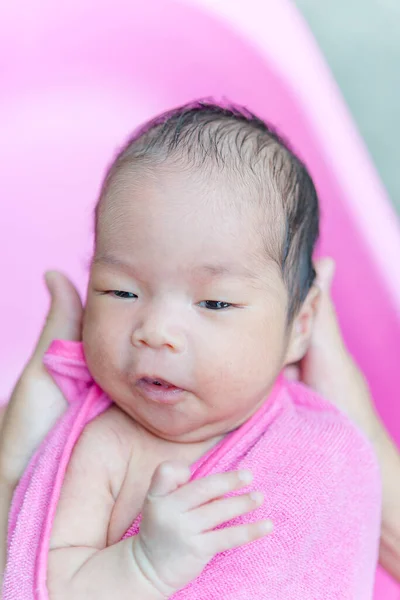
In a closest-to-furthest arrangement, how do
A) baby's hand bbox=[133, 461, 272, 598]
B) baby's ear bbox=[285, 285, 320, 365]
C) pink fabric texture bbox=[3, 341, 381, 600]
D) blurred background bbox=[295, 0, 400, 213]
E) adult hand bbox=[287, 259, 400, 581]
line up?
baby's hand bbox=[133, 461, 272, 598]
pink fabric texture bbox=[3, 341, 381, 600]
baby's ear bbox=[285, 285, 320, 365]
adult hand bbox=[287, 259, 400, 581]
blurred background bbox=[295, 0, 400, 213]

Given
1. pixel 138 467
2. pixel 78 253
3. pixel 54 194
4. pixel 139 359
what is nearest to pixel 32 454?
pixel 138 467

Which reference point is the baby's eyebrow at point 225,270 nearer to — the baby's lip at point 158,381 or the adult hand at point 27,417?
the baby's lip at point 158,381

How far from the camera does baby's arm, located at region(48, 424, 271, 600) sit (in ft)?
2.37

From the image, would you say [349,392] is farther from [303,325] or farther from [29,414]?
[29,414]

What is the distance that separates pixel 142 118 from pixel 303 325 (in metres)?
0.84

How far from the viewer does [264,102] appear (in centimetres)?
149

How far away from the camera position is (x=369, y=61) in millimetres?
2152

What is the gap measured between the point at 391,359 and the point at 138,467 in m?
0.55

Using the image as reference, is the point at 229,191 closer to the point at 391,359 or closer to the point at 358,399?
the point at 358,399

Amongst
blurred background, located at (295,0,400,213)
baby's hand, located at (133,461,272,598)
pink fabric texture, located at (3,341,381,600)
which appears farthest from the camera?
blurred background, located at (295,0,400,213)

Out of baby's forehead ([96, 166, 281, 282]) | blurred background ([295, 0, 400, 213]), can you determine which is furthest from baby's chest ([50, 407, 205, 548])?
blurred background ([295, 0, 400, 213])

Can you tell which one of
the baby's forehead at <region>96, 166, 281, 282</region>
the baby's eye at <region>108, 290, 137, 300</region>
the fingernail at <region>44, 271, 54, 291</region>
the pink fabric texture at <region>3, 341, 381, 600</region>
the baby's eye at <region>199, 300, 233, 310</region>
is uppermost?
the baby's forehead at <region>96, 166, 281, 282</region>

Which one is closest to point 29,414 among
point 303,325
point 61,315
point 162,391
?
point 61,315

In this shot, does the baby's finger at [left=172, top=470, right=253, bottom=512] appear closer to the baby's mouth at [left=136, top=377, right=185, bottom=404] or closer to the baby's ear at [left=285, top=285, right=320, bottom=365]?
the baby's mouth at [left=136, top=377, right=185, bottom=404]
